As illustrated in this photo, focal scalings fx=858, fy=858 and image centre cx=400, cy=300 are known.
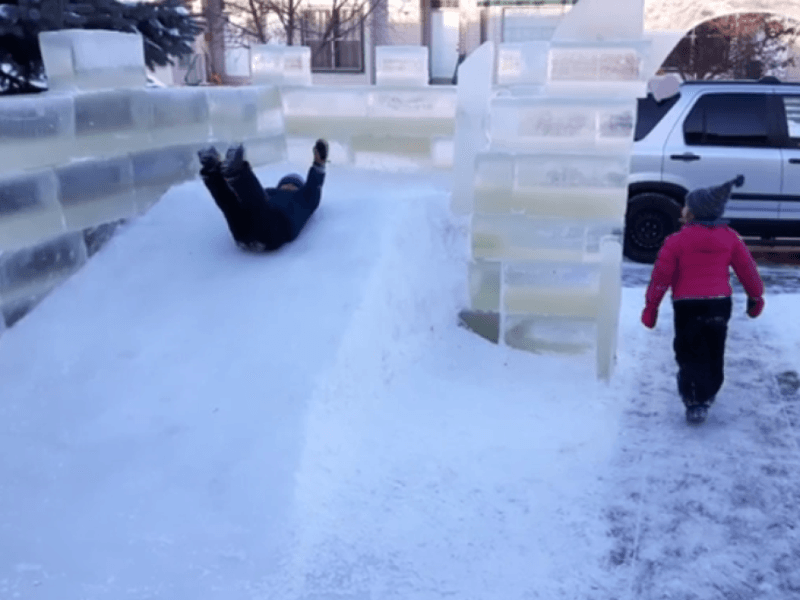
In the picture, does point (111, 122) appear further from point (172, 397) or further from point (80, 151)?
point (172, 397)

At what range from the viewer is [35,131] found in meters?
4.87

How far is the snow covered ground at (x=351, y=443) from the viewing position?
3373mm

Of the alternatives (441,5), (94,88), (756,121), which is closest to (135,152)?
(94,88)

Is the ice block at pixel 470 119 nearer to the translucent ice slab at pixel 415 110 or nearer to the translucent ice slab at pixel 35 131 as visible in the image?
the translucent ice slab at pixel 415 110

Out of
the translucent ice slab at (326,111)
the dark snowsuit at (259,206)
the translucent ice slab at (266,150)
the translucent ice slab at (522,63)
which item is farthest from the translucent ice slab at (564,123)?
the translucent ice slab at (266,150)

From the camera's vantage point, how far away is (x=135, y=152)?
18.7 ft

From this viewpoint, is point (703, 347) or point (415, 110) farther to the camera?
point (415, 110)

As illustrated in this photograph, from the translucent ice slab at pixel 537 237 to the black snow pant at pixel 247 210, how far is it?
1.22m

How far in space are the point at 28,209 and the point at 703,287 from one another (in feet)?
12.5

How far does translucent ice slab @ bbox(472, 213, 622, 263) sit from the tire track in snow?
2.95 feet

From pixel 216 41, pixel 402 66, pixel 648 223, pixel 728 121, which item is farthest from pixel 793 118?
pixel 216 41

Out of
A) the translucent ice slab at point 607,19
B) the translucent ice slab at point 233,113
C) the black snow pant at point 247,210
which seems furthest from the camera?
the translucent ice slab at point 233,113

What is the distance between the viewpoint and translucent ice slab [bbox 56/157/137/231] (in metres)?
5.17

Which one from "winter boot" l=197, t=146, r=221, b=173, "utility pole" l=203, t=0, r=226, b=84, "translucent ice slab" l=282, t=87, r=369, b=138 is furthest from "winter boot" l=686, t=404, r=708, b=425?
"utility pole" l=203, t=0, r=226, b=84
